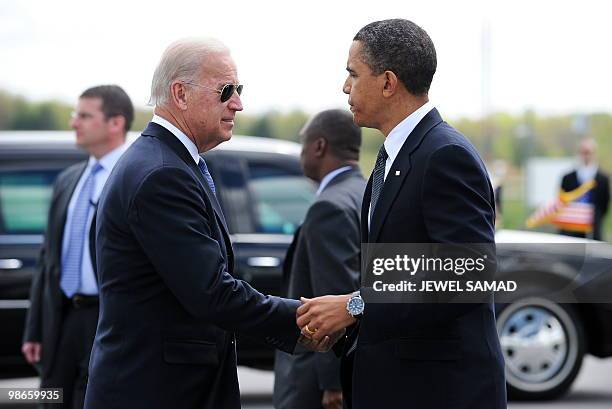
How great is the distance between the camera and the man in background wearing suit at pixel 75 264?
5.65 metres

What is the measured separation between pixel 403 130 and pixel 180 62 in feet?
2.52

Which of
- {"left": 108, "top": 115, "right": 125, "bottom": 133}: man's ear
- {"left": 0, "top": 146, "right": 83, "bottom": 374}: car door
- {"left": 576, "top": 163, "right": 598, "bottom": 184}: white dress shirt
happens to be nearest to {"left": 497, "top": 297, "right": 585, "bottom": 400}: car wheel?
{"left": 0, "top": 146, "right": 83, "bottom": 374}: car door

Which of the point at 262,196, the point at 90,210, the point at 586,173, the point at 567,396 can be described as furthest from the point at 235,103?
the point at 586,173

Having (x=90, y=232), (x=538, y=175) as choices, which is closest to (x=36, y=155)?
(x=90, y=232)

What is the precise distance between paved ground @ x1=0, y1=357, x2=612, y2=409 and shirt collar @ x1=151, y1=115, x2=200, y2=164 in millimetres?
4947

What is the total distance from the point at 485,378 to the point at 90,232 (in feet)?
7.73

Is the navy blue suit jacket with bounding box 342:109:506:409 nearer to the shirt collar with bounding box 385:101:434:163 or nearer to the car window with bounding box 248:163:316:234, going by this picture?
the shirt collar with bounding box 385:101:434:163

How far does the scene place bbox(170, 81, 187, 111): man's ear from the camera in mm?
3803

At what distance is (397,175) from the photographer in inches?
143

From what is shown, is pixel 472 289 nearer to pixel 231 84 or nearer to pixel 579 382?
pixel 231 84

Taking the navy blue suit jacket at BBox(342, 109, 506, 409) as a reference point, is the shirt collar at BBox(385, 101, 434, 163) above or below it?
above

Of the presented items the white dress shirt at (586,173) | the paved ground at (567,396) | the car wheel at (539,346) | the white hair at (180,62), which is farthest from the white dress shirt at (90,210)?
the white dress shirt at (586,173)

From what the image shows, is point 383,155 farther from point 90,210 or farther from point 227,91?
point 90,210

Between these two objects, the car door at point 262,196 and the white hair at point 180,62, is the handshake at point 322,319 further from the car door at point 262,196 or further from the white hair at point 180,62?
the car door at point 262,196
